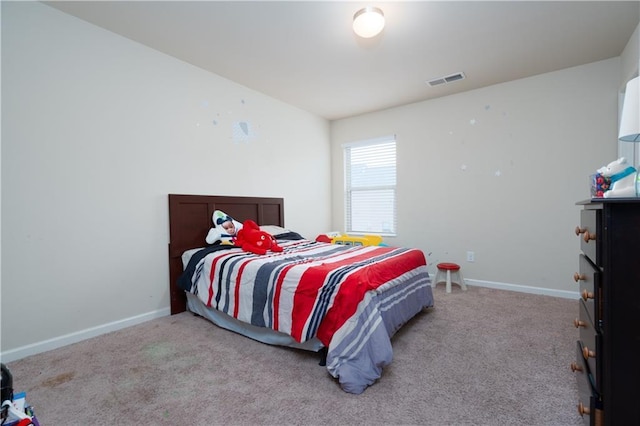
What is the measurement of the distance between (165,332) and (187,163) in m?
1.52

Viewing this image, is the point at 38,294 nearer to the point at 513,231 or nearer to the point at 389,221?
the point at 389,221

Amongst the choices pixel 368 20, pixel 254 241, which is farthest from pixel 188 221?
pixel 368 20

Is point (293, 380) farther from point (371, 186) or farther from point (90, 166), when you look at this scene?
point (371, 186)

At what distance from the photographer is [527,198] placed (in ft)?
10.5

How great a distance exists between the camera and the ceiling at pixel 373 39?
81.7 inches

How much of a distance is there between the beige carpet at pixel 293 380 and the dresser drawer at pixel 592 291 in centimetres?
61

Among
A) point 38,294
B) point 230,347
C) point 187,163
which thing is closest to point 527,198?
point 230,347

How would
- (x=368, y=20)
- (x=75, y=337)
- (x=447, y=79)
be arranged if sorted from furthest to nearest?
(x=447, y=79), (x=75, y=337), (x=368, y=20)

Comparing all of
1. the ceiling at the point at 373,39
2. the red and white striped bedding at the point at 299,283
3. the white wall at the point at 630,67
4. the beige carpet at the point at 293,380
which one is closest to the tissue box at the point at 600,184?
the beige carpet at the point at 293,380

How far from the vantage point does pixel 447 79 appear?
10.5ft

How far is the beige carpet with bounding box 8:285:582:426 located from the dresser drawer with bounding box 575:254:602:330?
61 cm

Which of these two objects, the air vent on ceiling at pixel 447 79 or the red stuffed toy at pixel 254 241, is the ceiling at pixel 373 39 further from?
the red stuffed toy at pixel 254 241

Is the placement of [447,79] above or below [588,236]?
above

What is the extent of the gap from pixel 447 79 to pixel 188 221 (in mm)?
3086
